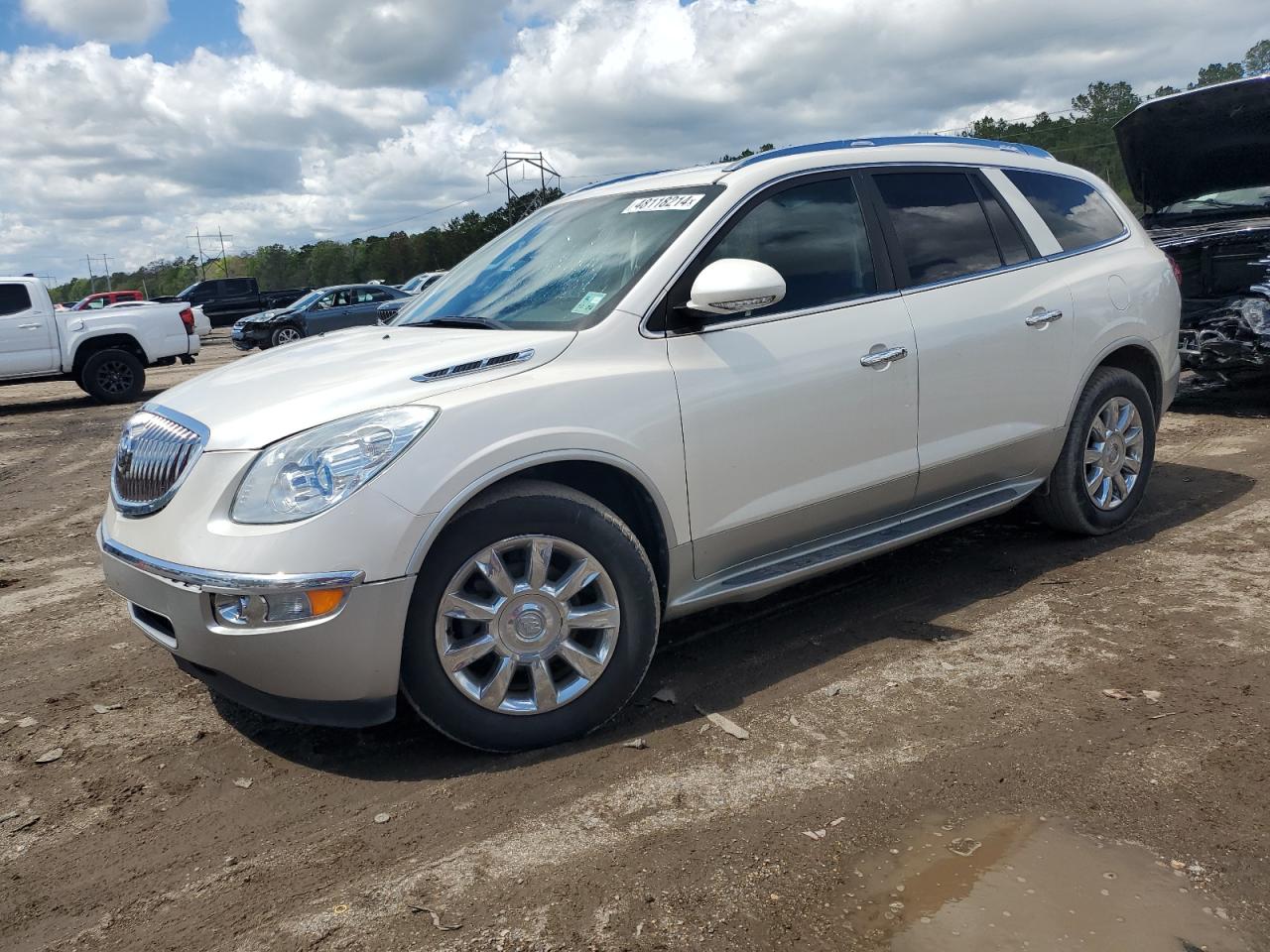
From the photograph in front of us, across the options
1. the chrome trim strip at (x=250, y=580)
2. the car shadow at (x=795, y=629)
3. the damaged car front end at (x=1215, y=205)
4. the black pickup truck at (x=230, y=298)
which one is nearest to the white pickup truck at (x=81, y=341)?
the car shadow at (x=795, y=629)

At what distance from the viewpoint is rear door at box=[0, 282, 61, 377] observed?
1427 centimetres

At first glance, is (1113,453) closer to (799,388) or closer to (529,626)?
(799,388)

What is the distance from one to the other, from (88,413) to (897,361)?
1270 cm

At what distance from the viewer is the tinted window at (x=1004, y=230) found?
15.1 feet

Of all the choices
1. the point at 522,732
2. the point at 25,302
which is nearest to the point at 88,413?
the point at 25,302

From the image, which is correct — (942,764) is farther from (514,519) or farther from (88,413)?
(88,413)

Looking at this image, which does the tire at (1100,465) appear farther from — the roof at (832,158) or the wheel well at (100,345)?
the wheel well at (100,345)

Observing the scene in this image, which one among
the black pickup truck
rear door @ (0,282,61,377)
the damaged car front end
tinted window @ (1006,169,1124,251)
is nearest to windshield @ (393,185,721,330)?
tinted window @ (1006,169,1124,251)

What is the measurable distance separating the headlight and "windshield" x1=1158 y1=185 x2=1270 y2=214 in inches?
303

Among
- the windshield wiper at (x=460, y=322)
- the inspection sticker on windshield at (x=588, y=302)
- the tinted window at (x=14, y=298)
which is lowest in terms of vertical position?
the windshield wiper at (x=460, y=322)

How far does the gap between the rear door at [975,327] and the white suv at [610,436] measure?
0.5 inches

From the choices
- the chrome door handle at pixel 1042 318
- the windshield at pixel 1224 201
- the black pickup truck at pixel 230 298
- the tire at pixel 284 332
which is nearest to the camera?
the chrome door handle at pixel 1042 318

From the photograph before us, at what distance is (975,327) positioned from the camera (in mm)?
4301

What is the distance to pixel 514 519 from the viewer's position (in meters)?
3.13
